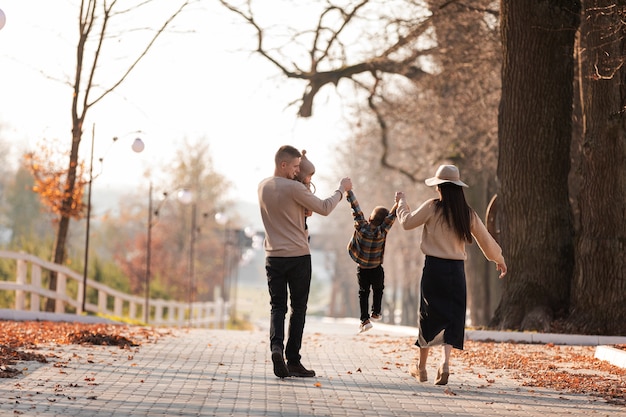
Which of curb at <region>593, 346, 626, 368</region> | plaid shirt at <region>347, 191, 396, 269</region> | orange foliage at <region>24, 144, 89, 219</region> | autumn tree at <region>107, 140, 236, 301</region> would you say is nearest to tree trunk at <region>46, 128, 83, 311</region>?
orange foliage at <region>24, 144, 89, 219</region>

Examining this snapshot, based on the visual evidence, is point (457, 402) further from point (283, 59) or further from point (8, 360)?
point (283, 59)

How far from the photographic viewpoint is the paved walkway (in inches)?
326

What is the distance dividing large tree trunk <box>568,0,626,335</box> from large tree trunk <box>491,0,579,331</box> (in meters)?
0.90

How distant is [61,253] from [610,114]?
13.3 metres

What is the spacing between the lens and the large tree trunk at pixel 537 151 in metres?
18.9

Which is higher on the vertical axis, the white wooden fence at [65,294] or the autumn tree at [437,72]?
the autumn tree at [437,72]

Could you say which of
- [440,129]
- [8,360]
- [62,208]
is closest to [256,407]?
[8,360]

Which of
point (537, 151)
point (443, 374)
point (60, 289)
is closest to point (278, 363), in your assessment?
point (443, 374)

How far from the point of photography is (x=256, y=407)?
8.36 meters

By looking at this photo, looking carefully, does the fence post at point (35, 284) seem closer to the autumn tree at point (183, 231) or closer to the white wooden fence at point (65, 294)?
the white wooden fence at point (65, 294)

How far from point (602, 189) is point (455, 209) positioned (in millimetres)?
7793

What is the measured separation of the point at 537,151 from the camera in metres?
19.0

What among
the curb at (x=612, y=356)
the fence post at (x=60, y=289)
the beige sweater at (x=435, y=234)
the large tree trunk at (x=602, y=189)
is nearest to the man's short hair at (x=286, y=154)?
the beige sweater at (x=435, y=234)

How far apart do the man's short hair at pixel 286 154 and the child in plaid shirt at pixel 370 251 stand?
1859mm
